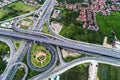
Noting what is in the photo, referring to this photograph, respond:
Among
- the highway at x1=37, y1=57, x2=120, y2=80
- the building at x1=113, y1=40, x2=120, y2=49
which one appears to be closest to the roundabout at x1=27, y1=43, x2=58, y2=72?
the highway at x1=37, y1=57, x2=120, y2=80

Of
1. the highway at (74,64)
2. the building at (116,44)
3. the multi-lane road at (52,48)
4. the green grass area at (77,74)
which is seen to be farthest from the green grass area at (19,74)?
the building at (116,44)

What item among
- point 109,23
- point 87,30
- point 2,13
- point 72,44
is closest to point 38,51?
point 72,44

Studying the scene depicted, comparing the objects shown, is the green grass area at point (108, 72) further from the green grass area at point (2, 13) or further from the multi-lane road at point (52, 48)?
the green grass area at point (2, 13)

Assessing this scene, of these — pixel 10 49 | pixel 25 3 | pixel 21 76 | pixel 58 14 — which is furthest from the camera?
pixel 25 3

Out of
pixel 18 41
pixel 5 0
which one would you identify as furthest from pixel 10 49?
pixel 5 0

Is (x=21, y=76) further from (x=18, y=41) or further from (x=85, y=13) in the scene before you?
(x=85, y=13)

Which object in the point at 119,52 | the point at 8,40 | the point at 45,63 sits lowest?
the point at 119,52

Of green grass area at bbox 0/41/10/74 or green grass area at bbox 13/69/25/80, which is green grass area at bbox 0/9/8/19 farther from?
green grass area at bbox 13/69/25/80
